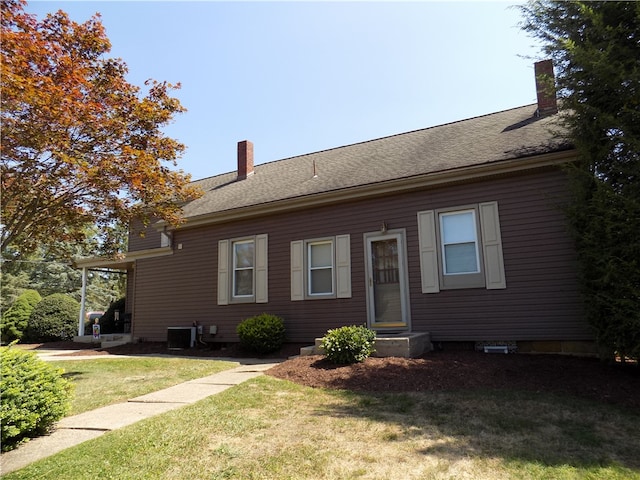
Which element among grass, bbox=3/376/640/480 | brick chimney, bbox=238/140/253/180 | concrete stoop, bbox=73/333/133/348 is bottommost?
grass, bbox=3/376/640/480

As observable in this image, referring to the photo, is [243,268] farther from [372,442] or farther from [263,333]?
[372,442]

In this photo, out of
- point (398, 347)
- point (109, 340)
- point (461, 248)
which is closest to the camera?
point (398, 347)

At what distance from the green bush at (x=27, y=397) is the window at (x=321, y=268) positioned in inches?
253

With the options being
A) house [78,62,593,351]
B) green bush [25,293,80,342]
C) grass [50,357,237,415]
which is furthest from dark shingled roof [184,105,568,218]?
green bush [25,293,80,342]

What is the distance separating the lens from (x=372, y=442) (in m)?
3.89

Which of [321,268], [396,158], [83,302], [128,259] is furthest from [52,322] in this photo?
[396,158]

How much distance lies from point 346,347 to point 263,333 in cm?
322

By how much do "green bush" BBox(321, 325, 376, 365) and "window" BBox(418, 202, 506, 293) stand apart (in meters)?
2.45

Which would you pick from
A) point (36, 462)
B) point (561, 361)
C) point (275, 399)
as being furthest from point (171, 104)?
point (561, 361)

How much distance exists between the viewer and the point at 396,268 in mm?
9664

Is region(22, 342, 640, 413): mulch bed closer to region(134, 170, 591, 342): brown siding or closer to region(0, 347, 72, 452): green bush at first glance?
region(134, 170, 591, 342): brown siding

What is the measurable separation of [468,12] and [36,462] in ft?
30.7

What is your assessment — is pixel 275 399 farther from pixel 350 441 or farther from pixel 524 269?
pixel 524 269

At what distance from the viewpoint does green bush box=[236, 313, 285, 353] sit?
9891mm
